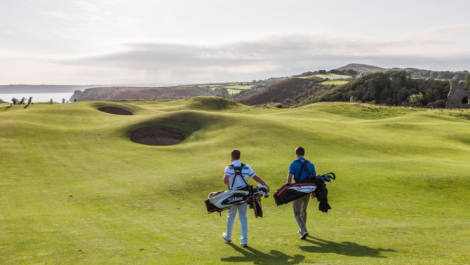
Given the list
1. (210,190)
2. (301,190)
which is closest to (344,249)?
(301,190)

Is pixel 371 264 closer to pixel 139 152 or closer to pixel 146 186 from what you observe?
pixel 146 186

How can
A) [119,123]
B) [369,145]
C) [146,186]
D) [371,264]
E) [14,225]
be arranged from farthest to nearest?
[119,123] < [369,145] < [146,186] < [14,225] < [371,264]

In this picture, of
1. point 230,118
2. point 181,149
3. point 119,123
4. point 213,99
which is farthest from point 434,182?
point 213,99

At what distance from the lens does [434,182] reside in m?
24.5

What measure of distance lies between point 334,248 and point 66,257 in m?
8.97

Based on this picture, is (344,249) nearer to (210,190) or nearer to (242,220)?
(242,220)

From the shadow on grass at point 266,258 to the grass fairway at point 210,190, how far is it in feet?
0.11

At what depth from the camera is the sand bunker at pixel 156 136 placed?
137 feet

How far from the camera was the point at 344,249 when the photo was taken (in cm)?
1272

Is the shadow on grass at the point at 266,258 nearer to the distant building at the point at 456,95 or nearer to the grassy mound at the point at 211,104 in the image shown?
the grassy mound at the point at 211,104

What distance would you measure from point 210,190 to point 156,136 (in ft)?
68.8

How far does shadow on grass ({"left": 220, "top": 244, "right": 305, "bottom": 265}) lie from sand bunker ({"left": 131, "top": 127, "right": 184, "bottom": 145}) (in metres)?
30.6

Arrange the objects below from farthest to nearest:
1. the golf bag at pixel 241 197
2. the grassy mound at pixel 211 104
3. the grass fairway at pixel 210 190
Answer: the grassy mound at pixel 211 104 → the golf bag at pixel 241 197 → the grass fairway at pixel 210 190

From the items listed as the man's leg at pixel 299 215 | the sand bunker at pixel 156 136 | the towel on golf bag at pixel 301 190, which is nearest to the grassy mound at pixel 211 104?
the sand bunker at pixel 156 136
